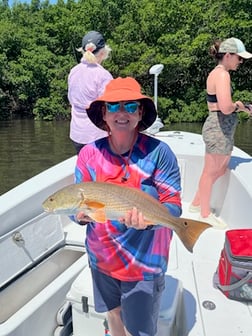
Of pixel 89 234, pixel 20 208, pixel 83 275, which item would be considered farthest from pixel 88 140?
pixel 89 234

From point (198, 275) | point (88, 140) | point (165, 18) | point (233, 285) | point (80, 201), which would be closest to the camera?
point (80, 201)

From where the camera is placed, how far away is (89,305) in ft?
6.70

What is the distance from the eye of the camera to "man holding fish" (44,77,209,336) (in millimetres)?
1487

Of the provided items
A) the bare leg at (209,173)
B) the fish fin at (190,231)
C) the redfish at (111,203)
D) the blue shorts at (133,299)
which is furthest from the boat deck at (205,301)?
the redfish at (111,203)

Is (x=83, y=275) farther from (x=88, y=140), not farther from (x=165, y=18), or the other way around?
(x=165, y=18)

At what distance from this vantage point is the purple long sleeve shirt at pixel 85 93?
313cm

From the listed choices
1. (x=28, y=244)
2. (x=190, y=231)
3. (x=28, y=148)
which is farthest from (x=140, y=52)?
(x=190, y=231)

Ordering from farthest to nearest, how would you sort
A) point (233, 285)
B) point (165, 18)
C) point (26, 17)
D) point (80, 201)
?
point (26, 17) < point (165, 18) < point (233, 285) < point (80, 201)

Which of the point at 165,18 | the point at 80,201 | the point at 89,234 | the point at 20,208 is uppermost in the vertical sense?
the point at 165,18

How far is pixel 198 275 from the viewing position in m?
2.47

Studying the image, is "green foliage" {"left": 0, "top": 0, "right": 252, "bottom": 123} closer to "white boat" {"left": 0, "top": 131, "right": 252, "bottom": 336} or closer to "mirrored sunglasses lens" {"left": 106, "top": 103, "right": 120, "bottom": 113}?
"white boat" {"left": 0, "top": 131, "right": 252, "bottom": 336}

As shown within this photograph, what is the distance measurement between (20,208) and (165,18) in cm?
2620

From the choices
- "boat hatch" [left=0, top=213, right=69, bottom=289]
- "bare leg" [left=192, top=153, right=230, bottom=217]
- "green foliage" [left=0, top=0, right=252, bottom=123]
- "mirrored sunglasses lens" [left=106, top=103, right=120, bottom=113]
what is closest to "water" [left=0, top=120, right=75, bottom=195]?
"green foliage" [left=0, top=0, right=252, bottom=123]

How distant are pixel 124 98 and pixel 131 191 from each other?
1.18 feet
